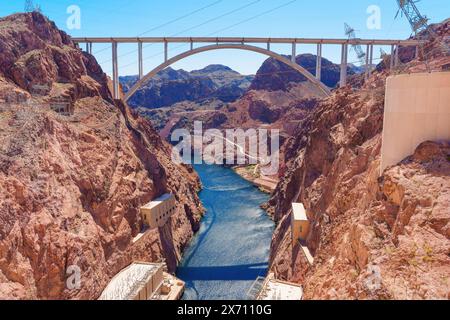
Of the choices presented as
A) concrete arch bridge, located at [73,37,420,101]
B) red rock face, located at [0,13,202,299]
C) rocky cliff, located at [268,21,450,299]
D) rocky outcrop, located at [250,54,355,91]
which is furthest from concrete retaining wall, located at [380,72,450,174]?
rocky outcrop, located at [250,54,355,91]

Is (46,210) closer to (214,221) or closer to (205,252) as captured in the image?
(205,252)

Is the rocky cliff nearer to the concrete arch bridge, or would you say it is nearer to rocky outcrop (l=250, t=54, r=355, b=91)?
the concrete arch bridge

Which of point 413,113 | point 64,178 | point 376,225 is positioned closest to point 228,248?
point 64,178

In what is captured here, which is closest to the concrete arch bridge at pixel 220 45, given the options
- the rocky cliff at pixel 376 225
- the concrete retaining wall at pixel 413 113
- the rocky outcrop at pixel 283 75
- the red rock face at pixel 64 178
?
the red rock face at pixel 64 178

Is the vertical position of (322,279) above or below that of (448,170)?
below

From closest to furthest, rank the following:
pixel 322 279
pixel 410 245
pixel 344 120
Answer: pixel 410 245 → pixel 322 279 → pixel 344 120
